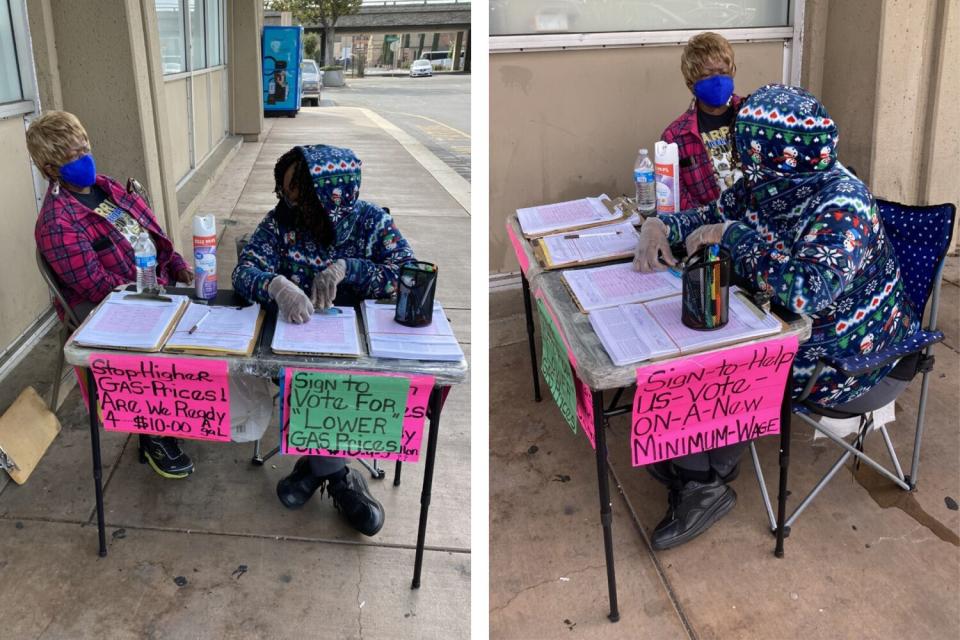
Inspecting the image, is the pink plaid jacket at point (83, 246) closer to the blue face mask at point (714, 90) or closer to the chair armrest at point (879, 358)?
the blue face mask at point (714, 90)

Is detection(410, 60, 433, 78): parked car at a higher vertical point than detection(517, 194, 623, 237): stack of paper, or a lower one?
higher

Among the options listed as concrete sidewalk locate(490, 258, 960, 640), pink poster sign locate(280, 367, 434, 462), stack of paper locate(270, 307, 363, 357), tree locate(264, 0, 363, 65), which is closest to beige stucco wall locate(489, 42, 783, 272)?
concrete sidewalk locate(490, 258, 960, 640)

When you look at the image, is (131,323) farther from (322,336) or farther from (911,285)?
(911,285)

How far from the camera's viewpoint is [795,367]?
263 centimetres

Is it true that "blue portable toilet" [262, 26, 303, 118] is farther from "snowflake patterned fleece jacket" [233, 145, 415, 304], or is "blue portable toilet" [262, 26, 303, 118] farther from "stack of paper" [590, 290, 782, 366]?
"stack of paper" [590, 290, 782, 366]

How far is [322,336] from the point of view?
2.41m

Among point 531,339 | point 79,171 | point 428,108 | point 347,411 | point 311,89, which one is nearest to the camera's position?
point 347,411

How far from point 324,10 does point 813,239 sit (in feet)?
149

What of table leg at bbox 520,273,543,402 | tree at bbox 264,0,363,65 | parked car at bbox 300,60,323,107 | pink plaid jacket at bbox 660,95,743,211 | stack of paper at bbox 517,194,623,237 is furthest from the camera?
tree at bbox 264,0,363,65

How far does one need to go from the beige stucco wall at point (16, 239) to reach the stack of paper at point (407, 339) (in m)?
2.08

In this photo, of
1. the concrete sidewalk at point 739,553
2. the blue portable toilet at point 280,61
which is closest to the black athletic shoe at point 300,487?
the concrete sidewalk at point 739,553

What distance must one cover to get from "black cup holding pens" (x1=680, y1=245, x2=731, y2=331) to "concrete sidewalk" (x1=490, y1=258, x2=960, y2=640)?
939 mm

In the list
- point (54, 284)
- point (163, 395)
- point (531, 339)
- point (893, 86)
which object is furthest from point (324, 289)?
point (893, 86)

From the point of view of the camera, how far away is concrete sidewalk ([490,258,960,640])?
8.20 feet
